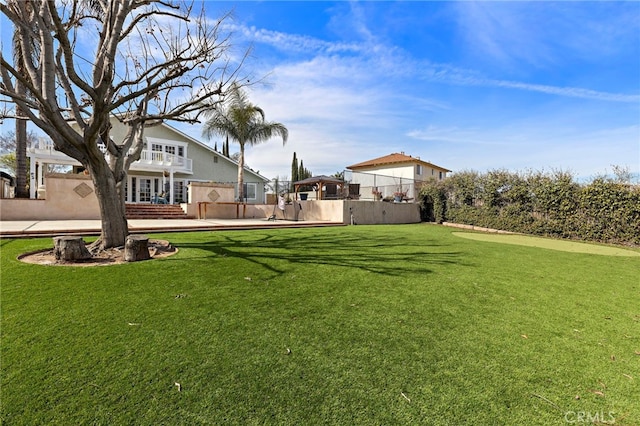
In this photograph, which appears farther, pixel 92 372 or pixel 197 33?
pixel 197 33

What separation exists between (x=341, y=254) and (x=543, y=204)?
1083 centimetres

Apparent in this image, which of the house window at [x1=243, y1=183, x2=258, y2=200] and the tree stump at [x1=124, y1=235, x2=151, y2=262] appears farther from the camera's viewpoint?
the house window at [x1=243, y1=183, x2=258, y2=200]

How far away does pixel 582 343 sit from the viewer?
2.75 m

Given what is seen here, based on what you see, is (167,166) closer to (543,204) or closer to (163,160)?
(163,160)

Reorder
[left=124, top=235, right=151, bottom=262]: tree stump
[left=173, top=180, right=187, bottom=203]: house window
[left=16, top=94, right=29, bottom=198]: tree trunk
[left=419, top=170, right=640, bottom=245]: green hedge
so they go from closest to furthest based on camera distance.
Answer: [left=124, top=235, right=151, bottom=262]: tree stump, [left=419, top=170, right=640, bottom=245]: green hedge, [left=16, top=94, right=29, bottom=198]: tree trunk, [left=173, top=180, right=187, bottom=203]: house window

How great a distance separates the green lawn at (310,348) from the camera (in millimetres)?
1824

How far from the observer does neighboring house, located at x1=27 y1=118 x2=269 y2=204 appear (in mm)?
18547

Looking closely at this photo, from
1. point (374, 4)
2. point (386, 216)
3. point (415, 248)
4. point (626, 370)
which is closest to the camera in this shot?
point (626, 370)

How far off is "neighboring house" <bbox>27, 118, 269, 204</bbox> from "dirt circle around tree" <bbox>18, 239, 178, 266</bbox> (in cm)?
1512

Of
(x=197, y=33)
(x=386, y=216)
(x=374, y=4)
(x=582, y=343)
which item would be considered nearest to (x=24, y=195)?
(x=197, y=33)

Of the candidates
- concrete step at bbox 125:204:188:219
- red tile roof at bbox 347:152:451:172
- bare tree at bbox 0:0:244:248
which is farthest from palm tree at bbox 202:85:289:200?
red tile roof at bbox 347:152:451:172

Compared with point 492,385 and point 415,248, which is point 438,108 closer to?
point 415,248

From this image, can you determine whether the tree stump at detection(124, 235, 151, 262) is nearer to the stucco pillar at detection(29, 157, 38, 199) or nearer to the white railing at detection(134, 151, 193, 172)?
the stucco pillar at detection(29, 157, 38, 199)

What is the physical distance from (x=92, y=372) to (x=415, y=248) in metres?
6.96
